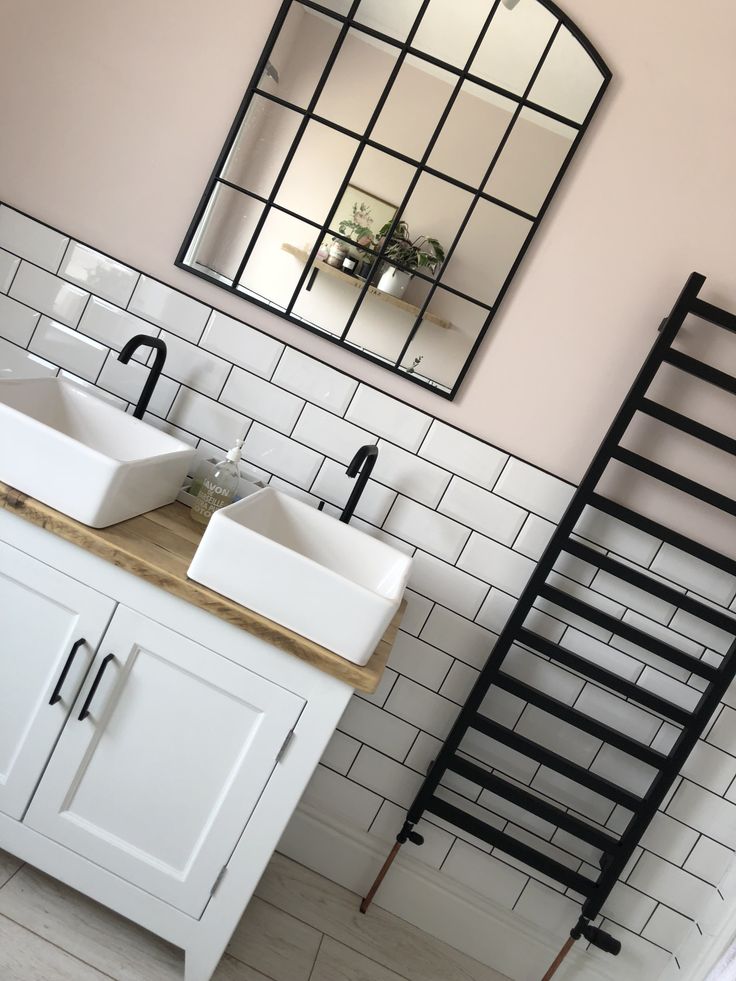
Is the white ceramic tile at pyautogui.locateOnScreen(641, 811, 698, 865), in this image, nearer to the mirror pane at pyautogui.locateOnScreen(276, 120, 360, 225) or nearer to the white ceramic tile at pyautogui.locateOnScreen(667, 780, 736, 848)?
the white ceramic tile at pyautogui.locateOnScreen(667, 780, 736, 848)

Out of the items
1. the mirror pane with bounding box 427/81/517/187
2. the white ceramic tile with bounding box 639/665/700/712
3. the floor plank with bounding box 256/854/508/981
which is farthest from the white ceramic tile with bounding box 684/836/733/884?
the mirror pane with bounding box 427/81/517/187

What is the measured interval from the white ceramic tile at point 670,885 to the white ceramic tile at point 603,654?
53 centimetres

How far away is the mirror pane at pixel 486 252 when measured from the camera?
208cm

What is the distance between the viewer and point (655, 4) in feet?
6.57

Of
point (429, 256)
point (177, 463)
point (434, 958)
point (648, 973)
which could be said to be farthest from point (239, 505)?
point (648, 973)

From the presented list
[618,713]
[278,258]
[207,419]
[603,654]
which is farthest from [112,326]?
[618,713]

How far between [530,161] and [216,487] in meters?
1.14

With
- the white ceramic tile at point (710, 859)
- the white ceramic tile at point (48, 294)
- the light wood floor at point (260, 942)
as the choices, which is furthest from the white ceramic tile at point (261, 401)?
the white ceramic tile at point (710, 859)

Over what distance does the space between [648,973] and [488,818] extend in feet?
2.09

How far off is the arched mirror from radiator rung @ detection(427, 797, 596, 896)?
3.70 ft

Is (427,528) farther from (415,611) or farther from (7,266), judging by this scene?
(7,266)

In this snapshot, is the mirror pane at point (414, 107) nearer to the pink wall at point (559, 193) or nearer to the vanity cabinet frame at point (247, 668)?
the pink wall at point (559, 193)

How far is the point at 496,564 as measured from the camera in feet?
7.25

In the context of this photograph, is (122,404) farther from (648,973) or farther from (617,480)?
(648,973)
